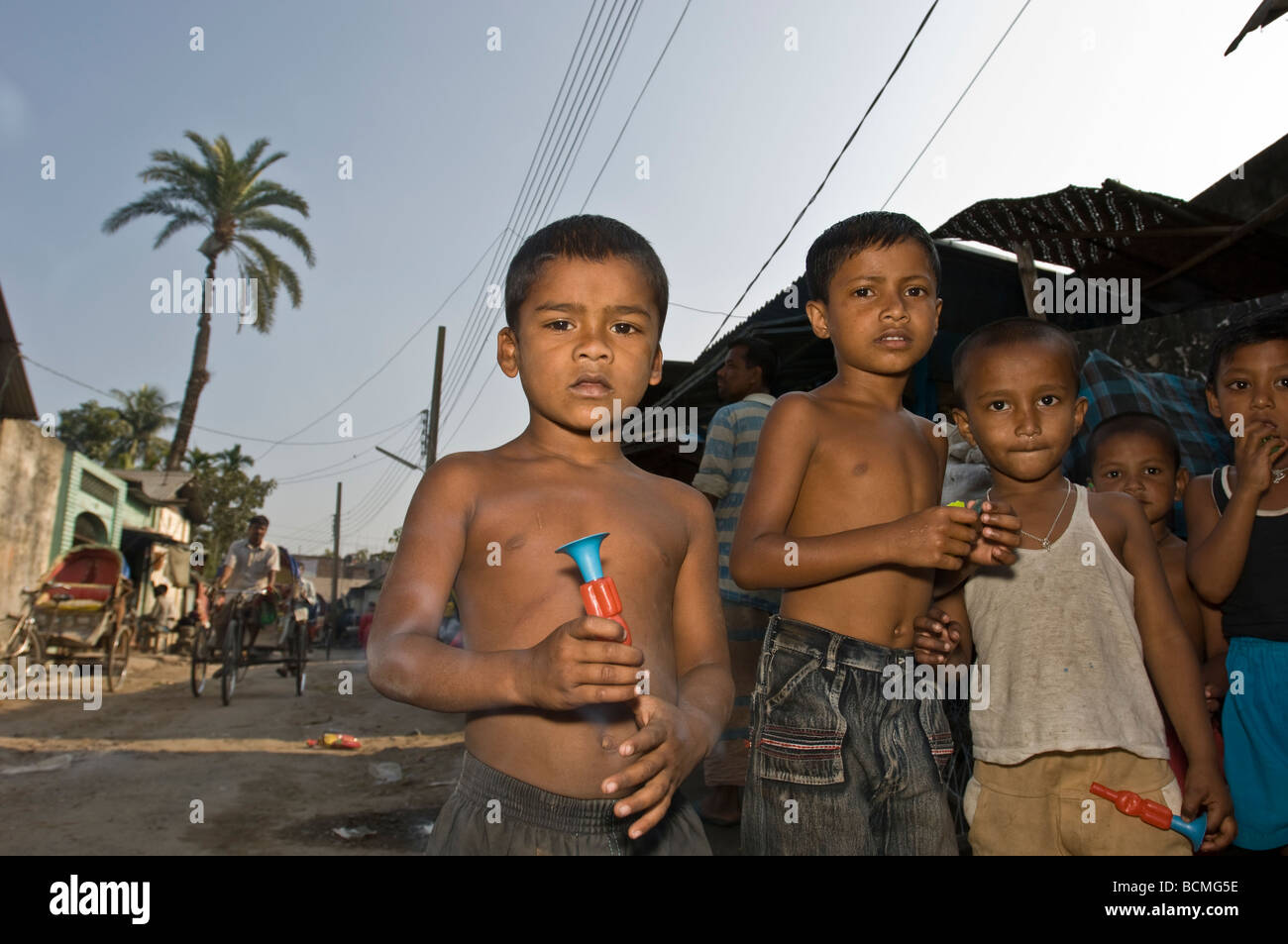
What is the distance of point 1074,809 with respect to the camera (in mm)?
1768

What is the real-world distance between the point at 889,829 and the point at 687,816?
0.48 m

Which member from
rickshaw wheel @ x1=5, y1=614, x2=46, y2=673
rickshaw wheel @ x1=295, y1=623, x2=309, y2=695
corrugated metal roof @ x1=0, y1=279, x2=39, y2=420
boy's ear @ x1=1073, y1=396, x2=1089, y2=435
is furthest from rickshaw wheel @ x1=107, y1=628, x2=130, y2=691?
boy's ear @ x1=1073, y1=396, x2=1089, y2=435

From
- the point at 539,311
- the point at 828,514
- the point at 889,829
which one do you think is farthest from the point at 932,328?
the point at 889,829

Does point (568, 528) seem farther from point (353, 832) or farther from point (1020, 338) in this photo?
point (353, 832)

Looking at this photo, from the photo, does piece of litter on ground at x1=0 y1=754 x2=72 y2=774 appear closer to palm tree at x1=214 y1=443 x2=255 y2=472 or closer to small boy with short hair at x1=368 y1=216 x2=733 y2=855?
small boy with short hair at x1=368 y1=216 x2=733 y2=855

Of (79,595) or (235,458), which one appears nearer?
(79,595)

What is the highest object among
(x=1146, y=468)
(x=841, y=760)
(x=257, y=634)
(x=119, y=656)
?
(x=1146, y=468)

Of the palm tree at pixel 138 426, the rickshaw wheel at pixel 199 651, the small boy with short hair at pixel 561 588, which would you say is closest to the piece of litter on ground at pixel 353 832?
the small boy with short hair at pixel 561 588

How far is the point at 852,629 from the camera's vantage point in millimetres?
1832

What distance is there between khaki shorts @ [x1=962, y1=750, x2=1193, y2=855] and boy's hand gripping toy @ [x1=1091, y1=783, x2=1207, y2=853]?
17 mm

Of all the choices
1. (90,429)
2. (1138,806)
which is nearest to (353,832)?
(1138,806)

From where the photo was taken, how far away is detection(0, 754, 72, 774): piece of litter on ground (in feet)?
17.9

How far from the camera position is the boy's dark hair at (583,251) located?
1618mm

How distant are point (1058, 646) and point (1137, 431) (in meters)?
1.20
